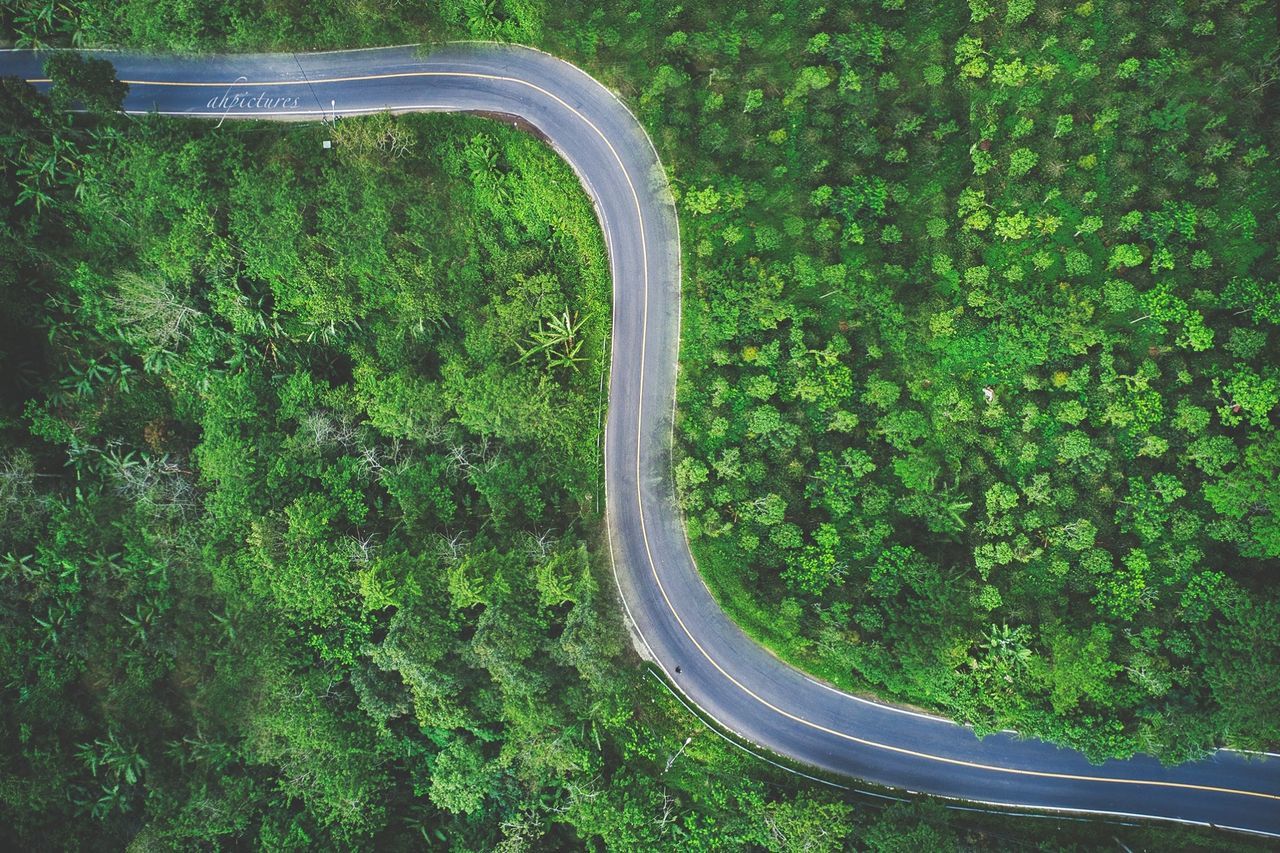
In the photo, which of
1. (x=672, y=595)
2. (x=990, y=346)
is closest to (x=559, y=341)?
(x=672, y=595)

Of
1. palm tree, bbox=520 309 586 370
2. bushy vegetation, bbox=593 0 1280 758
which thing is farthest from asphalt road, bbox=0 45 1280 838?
palm tree, bbox=520 309 586 370

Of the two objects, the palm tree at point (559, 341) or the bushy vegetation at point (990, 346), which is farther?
the palm tree at point (559, 341)

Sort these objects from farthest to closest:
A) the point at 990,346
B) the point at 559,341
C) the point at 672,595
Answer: the point at 559,341, the point at 672,595, the point at 990,346

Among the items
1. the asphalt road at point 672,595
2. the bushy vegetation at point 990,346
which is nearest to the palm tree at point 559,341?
the asphalt road at point 672,595

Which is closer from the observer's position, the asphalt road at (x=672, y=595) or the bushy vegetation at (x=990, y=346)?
the bushy vegetation at (x=990, y=346)

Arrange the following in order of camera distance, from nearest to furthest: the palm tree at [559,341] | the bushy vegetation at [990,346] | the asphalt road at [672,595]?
1. the bushy vegetation at [990,346]
2. the asphalt road at [672,595]
3. the palm tree at [559,341]

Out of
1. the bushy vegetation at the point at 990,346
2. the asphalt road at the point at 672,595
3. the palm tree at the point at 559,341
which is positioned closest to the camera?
the bushy vegetation at the point at 990,346

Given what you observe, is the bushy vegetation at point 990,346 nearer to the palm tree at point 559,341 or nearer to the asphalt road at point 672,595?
the asphalt road at point 672,595

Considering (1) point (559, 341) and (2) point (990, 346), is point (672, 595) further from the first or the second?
(2) point (990, 346)
